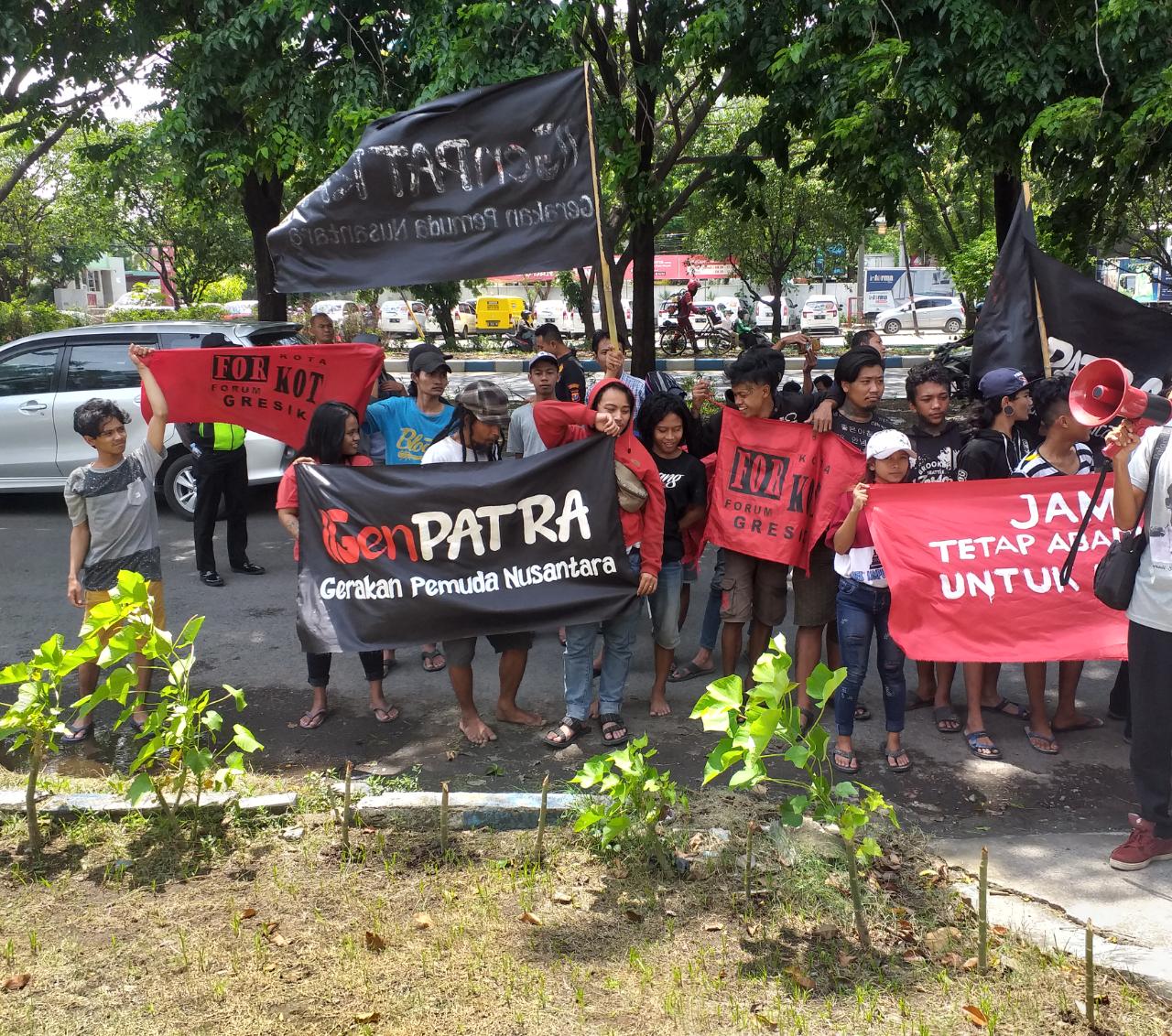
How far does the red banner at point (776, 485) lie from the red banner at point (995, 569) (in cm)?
48

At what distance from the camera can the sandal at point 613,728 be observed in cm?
557

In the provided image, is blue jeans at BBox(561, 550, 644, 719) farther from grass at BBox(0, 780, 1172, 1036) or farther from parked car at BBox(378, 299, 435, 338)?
parked car at BBox(378, 299, 435, 338)

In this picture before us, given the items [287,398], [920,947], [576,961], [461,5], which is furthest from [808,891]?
[461,5]

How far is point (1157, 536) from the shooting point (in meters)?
4.23

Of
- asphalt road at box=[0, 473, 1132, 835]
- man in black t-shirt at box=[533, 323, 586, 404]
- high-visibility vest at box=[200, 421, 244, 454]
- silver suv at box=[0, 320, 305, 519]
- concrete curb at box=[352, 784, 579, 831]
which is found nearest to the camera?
concrete curb at box=[352, 784, 579, 831]

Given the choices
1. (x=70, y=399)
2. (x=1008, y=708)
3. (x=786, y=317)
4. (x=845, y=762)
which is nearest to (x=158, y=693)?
(x=845, y=762)

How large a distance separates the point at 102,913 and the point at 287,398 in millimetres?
3668

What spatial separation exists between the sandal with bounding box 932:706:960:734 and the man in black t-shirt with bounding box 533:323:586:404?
297cm

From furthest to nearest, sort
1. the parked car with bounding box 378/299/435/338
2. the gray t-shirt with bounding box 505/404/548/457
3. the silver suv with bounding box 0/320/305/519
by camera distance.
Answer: the parked car with bounding box 378/299/435/338, the silver suv with bounding box 0/320/305/519, the gray t-shirt with bounding box 505/404/548/457

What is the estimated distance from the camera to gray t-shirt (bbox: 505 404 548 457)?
645cm

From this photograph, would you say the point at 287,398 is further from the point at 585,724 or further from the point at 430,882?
the point at 430,882

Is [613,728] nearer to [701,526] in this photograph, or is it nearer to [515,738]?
[515,738]

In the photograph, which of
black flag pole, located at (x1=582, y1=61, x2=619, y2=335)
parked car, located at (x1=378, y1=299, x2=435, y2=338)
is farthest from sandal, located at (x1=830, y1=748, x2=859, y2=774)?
parked car, located at (x1=378, y1=299, x2=435, y2=338)

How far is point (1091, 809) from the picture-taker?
4.90 meters
